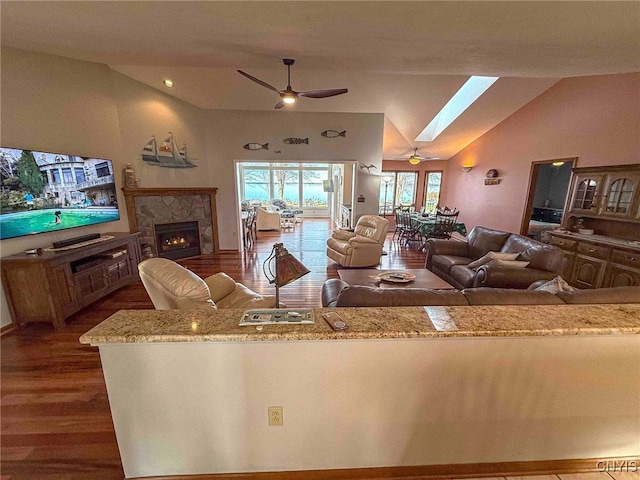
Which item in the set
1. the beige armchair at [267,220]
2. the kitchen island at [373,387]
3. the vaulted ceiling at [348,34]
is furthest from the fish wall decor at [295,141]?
the kitchen island at [373,387]

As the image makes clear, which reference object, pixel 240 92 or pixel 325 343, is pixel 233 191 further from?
pixel 325 343

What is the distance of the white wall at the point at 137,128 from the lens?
296 cm

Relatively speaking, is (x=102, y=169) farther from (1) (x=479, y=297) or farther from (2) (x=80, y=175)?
(1) (x=479, y=297)

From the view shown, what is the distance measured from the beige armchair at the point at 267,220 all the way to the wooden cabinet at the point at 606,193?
7.12 m

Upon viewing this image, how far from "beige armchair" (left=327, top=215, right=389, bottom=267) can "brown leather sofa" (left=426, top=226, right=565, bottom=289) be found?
93 centimetres

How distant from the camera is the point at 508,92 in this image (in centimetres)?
501

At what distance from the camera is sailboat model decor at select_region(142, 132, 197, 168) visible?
15.9 ft

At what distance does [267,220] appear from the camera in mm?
8812

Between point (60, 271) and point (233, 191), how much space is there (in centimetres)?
359

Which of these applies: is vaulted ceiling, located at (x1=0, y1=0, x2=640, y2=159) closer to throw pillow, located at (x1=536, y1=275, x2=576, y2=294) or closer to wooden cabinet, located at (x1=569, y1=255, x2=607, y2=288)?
throw pillow, located at (x1=536, y1=275, x2=576, y2=294)

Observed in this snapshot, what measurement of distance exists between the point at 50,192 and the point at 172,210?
2184 mm

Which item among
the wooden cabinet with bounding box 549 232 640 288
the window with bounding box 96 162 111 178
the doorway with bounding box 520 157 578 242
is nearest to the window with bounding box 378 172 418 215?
the doorway with bounding box 520 157 578 242

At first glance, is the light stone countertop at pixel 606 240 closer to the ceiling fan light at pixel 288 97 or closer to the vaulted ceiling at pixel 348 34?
the vaulted ceiling at pixel 348 34

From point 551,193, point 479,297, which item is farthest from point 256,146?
point 551,193
